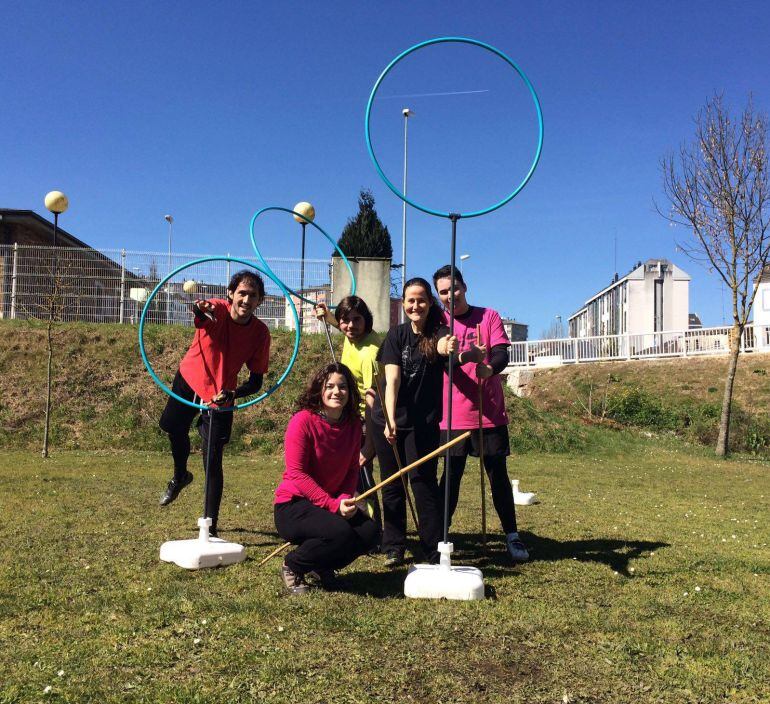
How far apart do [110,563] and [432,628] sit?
2.24 metres

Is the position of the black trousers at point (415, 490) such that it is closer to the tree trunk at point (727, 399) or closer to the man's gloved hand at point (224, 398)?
the man's gloved hand at point (224, 398)

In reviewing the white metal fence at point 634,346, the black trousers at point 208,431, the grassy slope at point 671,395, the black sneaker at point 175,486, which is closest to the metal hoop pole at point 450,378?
the black trousers at point 208,431

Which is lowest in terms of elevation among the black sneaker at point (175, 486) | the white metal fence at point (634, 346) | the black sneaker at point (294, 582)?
the black sneaker at point (294, 582)

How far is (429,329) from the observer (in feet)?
14.7

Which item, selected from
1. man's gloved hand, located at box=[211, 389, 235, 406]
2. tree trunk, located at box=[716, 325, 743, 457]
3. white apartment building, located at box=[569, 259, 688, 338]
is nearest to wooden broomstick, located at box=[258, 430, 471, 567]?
man's gloved hand, located at box=[211, 389, 235, 406]

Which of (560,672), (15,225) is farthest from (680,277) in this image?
(560,672)

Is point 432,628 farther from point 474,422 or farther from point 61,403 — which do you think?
point 61,403

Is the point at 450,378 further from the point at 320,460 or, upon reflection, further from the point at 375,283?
the point at 375,283

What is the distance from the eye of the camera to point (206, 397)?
4926 mm

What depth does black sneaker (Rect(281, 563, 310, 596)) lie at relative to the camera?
3.70 m

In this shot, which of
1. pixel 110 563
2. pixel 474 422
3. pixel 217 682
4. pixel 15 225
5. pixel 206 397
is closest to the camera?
pixel 217 682

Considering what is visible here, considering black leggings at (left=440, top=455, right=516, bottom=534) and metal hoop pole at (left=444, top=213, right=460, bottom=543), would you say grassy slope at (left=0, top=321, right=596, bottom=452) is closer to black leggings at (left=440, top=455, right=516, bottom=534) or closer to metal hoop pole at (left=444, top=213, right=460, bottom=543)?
black leggings at (left=440, top=455, right=516, bottom=534)

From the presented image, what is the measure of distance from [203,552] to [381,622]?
58.7 inches

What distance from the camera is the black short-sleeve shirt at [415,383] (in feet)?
14.6
